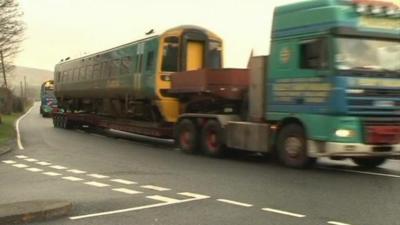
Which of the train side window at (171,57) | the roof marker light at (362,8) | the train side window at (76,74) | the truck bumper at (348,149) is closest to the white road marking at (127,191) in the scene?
the truck bumper at (348,149)

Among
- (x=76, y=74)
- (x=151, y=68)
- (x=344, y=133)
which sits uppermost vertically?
(x=76, y=74)

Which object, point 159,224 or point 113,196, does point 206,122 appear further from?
point 159,224

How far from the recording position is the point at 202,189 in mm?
11508

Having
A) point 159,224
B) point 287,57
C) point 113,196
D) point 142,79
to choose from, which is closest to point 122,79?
point 142,79

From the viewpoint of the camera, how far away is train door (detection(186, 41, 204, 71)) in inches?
874

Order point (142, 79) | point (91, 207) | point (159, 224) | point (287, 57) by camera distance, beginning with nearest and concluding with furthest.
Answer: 1. point (159, 224)
2. point (91, 207)
3. point (287, 57)
4. point (142, 79)

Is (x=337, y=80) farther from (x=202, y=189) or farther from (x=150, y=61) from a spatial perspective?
(x=150, y=61)

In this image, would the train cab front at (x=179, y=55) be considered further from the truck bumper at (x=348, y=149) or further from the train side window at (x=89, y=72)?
the train side window at (x=89, y=72)

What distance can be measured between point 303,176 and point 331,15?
3370 mm

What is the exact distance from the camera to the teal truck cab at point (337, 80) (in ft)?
44.8

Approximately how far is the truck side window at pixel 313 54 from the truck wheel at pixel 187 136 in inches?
210

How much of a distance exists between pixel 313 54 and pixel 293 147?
2128 millimetres

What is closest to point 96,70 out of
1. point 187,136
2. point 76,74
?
point 76,74

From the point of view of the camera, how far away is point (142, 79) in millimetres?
23125
